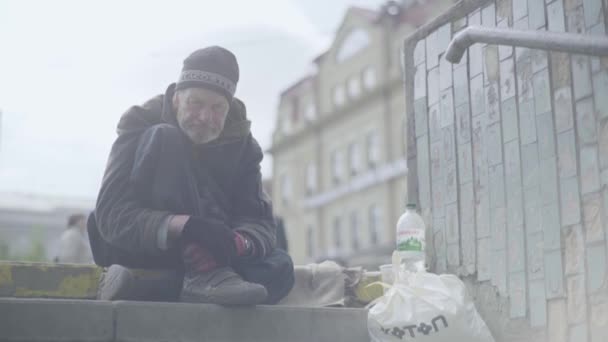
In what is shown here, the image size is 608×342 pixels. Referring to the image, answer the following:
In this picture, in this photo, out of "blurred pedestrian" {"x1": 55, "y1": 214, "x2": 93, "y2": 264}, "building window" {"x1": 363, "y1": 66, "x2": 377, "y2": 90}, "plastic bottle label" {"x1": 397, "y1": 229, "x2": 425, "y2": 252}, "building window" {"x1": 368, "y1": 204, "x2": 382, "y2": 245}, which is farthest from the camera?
"building window" {"x1": 363, "y1": 66, "x2": 377, "y2": 90}

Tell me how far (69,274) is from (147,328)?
629 millimetres

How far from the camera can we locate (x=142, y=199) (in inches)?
145

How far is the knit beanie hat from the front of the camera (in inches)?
153

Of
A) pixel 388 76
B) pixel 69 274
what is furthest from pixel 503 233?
pixel 388 76

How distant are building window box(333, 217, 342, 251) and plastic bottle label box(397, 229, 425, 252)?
34518 millimetres

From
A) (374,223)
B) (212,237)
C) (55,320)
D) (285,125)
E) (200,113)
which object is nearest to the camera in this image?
(55,320)

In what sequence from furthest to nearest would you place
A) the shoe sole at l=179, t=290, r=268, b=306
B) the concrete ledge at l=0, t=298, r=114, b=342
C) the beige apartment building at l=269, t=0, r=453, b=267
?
the beige apartment building at l=269, t=0, r=453, b=267
the shoe sole at l=179, t=290, r=268, b=306
the concrete ledge at l=0, t=298, r=114, b=342

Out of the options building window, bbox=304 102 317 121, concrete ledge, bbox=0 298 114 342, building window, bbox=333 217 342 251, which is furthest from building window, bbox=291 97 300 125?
concrete ledge, bbox=0 298 114 342

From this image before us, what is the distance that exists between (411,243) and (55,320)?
194 cm

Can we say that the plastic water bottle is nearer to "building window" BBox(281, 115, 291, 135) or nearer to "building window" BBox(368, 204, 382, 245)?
"building window" BBox(368, 204, 382, 245)

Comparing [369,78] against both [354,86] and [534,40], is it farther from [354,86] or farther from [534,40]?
[534,40]

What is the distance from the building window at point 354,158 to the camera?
37.6m

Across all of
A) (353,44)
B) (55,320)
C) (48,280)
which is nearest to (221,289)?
(55,320)

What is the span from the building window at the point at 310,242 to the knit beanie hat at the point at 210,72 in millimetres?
37602
